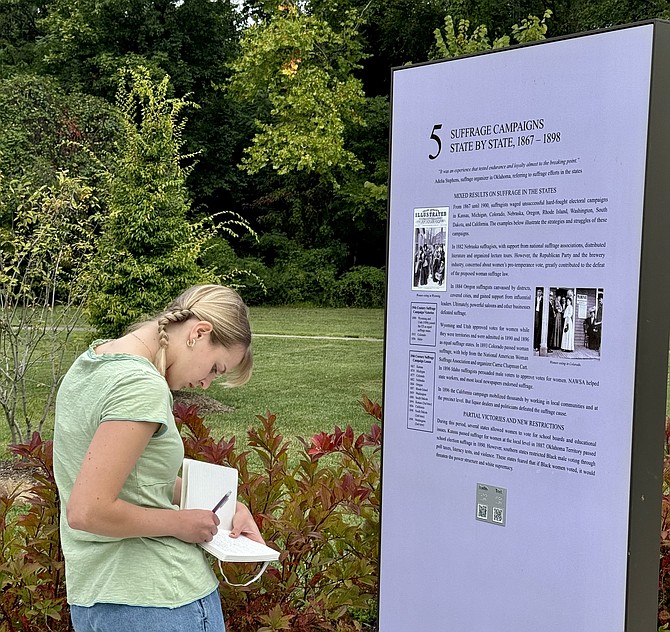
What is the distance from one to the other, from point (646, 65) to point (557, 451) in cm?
103

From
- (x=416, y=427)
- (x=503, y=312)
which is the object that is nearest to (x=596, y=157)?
(x=503, y=312)

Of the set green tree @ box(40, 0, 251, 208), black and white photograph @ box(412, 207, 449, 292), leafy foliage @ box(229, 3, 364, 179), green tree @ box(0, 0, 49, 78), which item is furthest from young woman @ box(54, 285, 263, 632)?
green tree @ box(0, 0, 49, 78)

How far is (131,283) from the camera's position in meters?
9.61

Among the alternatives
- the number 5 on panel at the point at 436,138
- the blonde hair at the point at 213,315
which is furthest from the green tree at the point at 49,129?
the blonde hair at the point at 213,315

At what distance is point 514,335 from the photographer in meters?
2.50

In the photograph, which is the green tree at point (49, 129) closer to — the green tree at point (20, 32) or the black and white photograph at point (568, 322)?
the green tree at point (20, 32)

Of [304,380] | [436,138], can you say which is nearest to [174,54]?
[304,380]

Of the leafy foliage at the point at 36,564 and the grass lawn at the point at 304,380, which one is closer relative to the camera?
the leafy foliage at the point at 36,564

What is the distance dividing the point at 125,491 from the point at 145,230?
762cm

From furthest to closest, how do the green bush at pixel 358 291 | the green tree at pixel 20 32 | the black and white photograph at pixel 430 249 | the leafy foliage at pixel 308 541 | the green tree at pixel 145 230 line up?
the green tree at pixel 20 32 → the green bush at pixel 358 291 → the green tree at pixel 145 230 → the leafy foliage at pixel 308 541 → the black and white photograph at pixel 430 249

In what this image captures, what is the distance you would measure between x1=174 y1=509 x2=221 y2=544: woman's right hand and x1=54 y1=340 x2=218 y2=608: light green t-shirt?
4 cm

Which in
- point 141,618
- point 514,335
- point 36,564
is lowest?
point 36,564

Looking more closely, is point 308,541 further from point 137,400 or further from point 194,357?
point 137,400

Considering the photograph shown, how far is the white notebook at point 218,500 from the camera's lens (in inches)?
86.3
